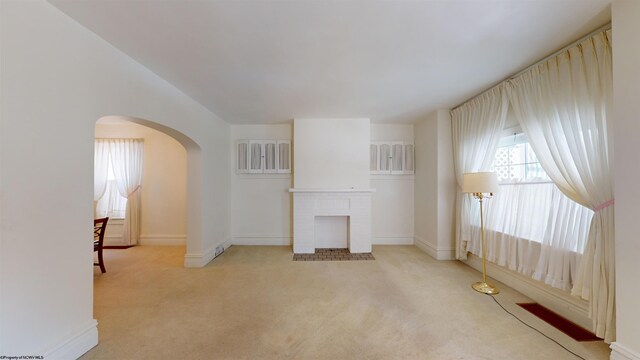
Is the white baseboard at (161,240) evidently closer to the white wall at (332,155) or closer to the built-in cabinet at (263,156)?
the built-in cabinet at (263,156)

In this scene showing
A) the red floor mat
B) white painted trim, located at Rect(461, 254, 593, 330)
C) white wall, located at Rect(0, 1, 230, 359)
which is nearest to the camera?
white wall, located at Rect(0, 1, 230, 359)

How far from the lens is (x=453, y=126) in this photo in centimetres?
363

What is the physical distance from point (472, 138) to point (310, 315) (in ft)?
10.2

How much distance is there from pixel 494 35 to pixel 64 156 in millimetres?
3373

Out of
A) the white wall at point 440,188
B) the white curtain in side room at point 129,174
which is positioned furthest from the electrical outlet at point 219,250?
the white wall at point 440,188

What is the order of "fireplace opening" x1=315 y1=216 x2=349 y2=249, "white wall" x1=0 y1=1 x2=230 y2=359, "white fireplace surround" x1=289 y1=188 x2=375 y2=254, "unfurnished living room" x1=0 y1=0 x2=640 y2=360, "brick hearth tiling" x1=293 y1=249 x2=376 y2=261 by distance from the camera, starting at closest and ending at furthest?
"white wall" x1=0 y1=1 x2=230 y2=359
"unfurnished living room" x1=0 y1=0 x2=640 y2=360
"brick hearth tiling" x1=293 y1=249 x2=376 y2=261
"white fireplace surround" x1=289 y1=188 x2=375 y2=254
"fireplace opening" x1=315 y1=216 x2=349 y2=249

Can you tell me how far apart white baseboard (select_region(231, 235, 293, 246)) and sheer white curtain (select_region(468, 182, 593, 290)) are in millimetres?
3480

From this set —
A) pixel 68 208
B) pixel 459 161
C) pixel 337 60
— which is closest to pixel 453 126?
pixel 459 161

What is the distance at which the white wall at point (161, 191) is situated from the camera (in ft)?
15.2

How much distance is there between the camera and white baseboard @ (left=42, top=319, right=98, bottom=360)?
58.4 inches

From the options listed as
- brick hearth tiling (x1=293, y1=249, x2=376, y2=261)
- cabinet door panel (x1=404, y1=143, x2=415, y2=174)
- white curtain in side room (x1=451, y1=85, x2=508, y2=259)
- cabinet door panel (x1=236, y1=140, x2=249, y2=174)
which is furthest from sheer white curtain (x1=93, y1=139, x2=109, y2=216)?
white curtain in side room (x1=451, y1=85, x2=508, y2=259)

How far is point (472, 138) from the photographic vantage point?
316 centimetres

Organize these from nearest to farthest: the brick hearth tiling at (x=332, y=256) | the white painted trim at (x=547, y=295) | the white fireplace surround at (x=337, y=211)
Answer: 1. the white painted trim at (x=547, y=295)
2. the brick hearth tiling at (x=332, y=256)
3. the white fireplace surround at (x=337, y=211)

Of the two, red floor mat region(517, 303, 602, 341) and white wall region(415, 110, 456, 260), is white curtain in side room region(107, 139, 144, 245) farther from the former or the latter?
red floor mat region(517, 303, 602, 341)
